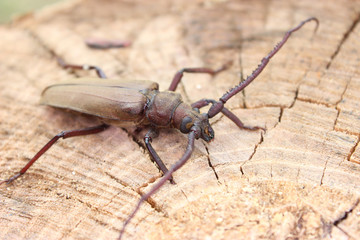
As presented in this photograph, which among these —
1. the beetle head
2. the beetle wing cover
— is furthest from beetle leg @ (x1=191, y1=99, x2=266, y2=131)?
the beetle wing cover

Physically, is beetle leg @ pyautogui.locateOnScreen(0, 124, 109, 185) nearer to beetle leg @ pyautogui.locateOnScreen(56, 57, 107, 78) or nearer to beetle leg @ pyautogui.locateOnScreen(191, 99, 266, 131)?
beetle leg @ pyautogui.locateOnScreen(56, 57, 107, 78)

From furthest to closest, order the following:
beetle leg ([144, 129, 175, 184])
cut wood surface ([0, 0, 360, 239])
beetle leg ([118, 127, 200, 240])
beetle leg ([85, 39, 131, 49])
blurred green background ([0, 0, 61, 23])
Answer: blurred green background ([0, 0, 61, 23]), beetle leg ([85, 39, 131, 49]), beetle leg ([144, 129, 175, 184]), cut wood surface ([0, 0, 360, 239]), beetle leg ([118, 127, 200, 240])

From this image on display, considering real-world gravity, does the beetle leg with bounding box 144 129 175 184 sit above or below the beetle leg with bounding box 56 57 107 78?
below

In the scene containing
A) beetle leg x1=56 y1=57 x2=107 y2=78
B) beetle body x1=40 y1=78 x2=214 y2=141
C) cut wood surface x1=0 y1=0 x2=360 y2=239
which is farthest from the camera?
beetle leg x1=56 y1=57 x2=107 y2=78

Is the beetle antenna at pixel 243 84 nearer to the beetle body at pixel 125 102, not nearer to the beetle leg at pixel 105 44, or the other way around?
the beetle body at pixel 125 102

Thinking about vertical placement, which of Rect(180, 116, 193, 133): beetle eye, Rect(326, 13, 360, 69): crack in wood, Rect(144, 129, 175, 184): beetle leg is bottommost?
Rect(144, 129, 175, 184): beetle leg

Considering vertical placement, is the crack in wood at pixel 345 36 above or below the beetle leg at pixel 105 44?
above

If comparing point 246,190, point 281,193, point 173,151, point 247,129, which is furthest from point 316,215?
point 173,151

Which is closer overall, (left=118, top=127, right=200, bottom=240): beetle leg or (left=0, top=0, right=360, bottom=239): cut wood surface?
(left=118, top=127, right=200, bottom=240): beetle leg

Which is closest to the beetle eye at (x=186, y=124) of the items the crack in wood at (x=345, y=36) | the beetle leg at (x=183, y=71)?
the beetle leg at (x=183, y=71)
